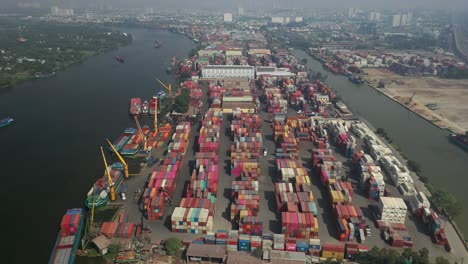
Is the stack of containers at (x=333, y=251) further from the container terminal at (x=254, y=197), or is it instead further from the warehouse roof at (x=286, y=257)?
the warehouse roof at (x=286, y=257)

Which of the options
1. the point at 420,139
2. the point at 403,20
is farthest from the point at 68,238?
A: the point at 403,20

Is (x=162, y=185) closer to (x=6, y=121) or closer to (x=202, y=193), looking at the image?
(x=202, y=193)

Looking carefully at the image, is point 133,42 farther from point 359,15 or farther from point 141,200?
point 359,15

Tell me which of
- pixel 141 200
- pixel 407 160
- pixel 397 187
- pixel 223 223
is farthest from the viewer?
pixel 407 160

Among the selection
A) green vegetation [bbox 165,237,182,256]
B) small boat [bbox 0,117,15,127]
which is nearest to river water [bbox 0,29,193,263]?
small boat [bbox 0,117,15,127]

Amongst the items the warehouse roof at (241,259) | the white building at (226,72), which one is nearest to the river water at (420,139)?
the warehouse roof at (241,259)

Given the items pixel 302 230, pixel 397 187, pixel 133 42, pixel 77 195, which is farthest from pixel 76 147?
pixel 133 42
